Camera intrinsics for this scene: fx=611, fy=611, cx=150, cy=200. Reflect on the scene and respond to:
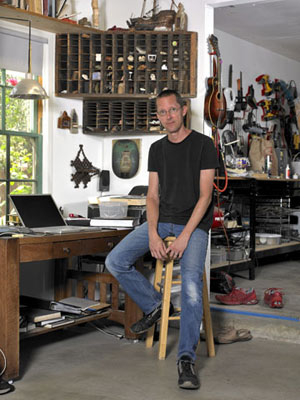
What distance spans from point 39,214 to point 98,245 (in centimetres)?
46

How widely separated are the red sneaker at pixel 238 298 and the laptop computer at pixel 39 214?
1.44 m

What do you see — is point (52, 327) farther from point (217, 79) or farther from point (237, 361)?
point (217, 79)

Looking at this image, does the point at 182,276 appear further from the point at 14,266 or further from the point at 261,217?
the point at 261,217

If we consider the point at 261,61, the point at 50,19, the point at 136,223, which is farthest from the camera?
the point at 261,61

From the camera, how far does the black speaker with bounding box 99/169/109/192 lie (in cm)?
548

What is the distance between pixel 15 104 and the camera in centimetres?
497

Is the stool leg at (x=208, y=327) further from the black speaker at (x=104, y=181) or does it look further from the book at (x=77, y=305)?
the black speaker at (x=104, y=181)

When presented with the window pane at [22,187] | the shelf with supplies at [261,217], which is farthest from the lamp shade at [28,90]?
the shelf with supplies at [261,217]

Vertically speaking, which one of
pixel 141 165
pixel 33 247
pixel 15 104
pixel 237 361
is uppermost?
pixel 15 104

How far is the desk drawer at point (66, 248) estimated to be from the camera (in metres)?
3.71

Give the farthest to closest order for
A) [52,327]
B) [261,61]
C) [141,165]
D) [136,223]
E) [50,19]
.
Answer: [261,61]
[141,165]
[50,19]
[136,223]
[52,327]

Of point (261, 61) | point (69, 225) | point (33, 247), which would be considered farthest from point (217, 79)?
point (261, 61)

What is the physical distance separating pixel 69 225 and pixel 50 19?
167 cm

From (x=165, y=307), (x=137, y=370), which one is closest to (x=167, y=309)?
(x=165, y=307)
